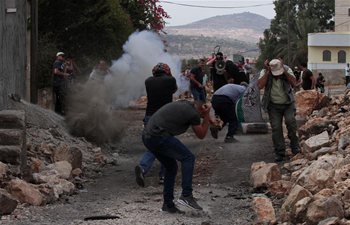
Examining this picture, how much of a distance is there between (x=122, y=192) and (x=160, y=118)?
6.07 feet

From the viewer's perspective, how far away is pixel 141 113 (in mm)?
21844

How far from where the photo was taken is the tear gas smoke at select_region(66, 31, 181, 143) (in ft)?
43.3

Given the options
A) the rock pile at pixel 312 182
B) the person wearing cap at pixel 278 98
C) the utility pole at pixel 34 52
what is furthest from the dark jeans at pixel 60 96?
the person wearing cap at pixel 278 98

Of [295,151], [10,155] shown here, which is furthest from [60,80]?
[10,155]

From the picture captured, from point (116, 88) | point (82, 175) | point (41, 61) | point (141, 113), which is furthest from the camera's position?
point (141, 113)

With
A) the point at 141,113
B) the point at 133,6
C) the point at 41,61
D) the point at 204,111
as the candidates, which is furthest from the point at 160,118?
the point at 133,6

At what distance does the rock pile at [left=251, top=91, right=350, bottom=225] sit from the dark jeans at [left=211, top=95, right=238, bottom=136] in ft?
3.97

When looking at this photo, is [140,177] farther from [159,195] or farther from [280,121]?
[280,121]

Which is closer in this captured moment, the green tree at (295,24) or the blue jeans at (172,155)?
the blue jeans at (172,155)

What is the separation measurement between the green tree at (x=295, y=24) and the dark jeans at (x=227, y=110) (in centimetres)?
5838

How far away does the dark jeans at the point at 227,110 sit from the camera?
12969 mm

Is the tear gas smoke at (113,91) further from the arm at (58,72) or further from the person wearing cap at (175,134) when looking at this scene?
the person wearing cap at (175,134)

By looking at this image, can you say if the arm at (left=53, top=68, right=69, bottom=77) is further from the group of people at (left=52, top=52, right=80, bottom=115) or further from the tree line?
the tree line

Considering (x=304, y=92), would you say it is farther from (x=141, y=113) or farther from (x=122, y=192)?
(x=122, y=192)
